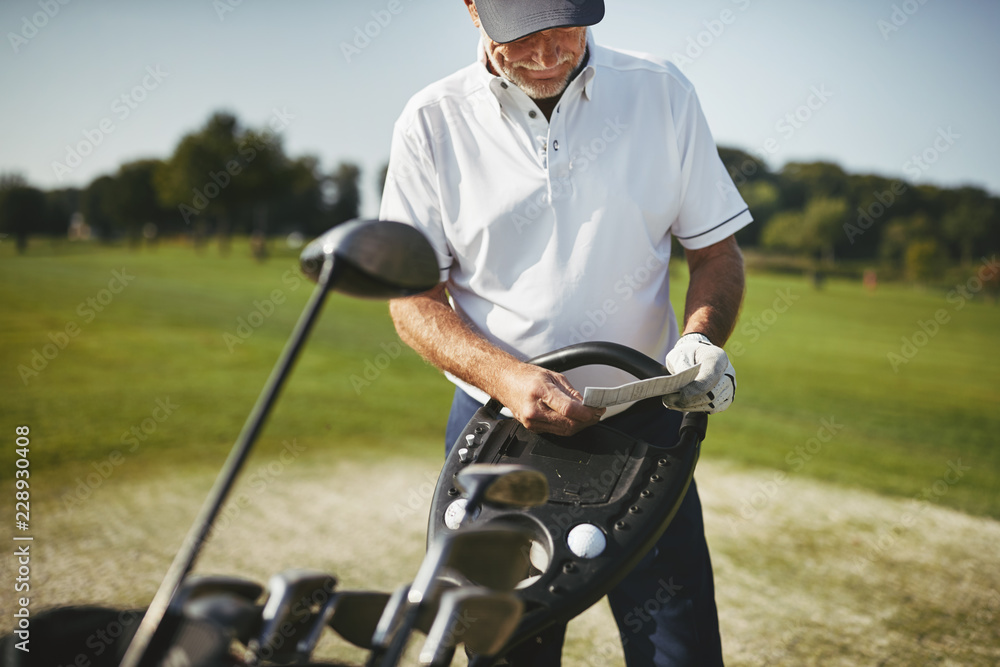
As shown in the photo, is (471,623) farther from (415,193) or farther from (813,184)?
(813,184)

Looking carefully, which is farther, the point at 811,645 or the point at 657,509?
the point at 811,645

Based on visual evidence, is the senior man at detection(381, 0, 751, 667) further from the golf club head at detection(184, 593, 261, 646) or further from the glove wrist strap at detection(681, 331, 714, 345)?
the golf club head at detection(184, 593, 261, 646)

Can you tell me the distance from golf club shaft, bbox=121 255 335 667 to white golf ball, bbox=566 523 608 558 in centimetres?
68

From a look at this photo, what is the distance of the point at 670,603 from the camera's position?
1.94 m

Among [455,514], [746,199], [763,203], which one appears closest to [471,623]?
[455,514]

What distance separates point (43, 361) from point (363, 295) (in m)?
9.31

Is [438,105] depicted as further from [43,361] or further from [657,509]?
[43,361]

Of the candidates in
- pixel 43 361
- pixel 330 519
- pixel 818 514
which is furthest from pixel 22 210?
pixel 818 514

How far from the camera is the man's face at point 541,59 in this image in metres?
1.93

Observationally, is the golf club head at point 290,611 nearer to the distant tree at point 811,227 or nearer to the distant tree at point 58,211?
the distant tree at point 811,227

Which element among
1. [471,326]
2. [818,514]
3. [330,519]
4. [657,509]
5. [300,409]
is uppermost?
[471,326]

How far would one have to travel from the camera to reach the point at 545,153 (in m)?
2.01

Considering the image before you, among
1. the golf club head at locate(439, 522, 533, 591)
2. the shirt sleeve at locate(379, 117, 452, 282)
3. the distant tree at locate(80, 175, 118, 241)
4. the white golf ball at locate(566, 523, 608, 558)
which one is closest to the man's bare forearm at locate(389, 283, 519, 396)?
the shirt sleeve at locate(379, 117, 452, 282)

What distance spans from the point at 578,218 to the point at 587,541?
0.88 meters
